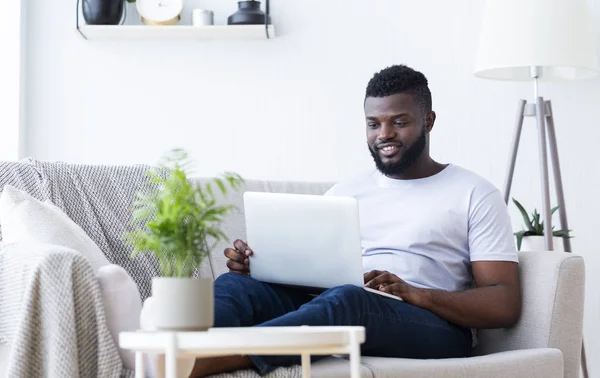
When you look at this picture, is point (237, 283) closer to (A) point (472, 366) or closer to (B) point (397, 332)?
(B) point (397, 332)

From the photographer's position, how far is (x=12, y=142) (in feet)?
11.4

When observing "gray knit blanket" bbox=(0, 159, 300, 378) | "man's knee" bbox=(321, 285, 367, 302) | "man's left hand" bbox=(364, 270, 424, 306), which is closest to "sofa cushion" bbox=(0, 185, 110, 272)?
"gray knit blanket" bbox=(0, 159, 300, 378)

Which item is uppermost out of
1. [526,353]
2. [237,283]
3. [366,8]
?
[366,8]

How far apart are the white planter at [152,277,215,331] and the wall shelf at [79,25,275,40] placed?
222 cm

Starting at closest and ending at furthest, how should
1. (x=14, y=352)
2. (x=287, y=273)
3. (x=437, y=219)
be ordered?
(x=14, y=352) < (x=287, y=273) < (x=437, y=219)

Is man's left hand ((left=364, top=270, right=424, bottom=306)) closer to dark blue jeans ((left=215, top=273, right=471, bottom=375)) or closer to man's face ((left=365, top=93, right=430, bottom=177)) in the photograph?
dark blue jeans ((left=215, top=273, right=471, bottom=375))

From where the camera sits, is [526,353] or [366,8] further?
[366,8]

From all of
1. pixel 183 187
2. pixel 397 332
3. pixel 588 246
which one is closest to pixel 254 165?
pixel 588 246

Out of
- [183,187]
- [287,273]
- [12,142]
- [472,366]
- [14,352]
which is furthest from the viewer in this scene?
[12,142]

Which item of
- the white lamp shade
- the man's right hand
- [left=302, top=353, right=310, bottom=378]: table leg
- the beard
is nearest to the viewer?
[left=302, top=353, right=310, bottom=378]: table leg

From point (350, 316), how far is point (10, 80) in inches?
81.9

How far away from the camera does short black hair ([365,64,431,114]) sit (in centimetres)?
244

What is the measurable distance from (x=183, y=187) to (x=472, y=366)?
0.91m

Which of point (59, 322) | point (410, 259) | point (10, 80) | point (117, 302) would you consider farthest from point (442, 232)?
point (10, 80)
